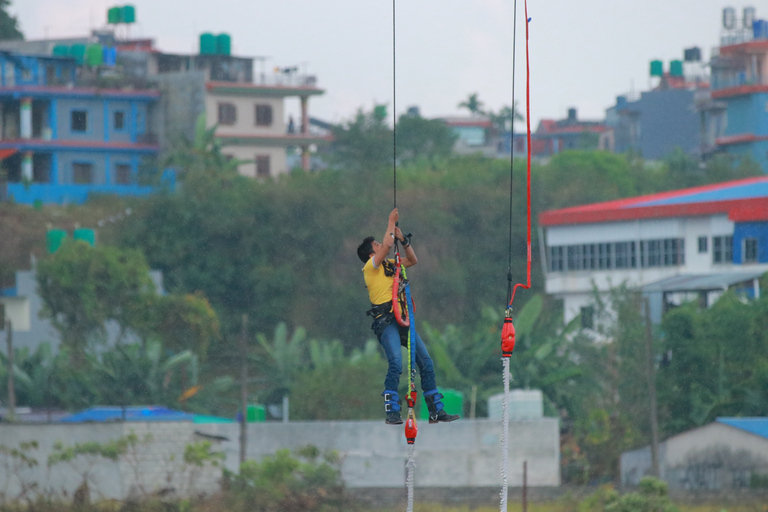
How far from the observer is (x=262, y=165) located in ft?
235

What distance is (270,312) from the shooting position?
57375 mm

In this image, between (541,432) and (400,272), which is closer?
(400,272)

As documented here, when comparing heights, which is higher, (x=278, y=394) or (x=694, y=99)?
(x=694, y=99)

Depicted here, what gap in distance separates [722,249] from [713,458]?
45.8 feet

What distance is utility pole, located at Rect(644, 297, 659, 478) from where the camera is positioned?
128ft

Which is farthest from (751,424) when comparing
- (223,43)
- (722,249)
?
(223,43)

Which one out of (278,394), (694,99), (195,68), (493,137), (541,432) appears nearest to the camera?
(541,432)

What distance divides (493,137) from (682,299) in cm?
6209

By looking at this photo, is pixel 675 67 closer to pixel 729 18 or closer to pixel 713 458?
pixel 729 18

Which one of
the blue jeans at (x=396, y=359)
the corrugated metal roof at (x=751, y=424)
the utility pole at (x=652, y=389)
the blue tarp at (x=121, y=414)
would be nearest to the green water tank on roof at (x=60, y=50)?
the blue tarp at (x=121, y=414)

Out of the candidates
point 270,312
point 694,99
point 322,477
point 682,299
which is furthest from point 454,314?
point 694,99

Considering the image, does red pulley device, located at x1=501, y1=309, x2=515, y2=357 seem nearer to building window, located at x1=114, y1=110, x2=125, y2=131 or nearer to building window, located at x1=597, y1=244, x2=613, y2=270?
building window, located at x1=597, y1=244, x2=613, y2=270

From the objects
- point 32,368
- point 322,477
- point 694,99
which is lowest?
point 322,477

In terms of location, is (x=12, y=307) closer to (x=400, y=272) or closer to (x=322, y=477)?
(x=322, y=477)
